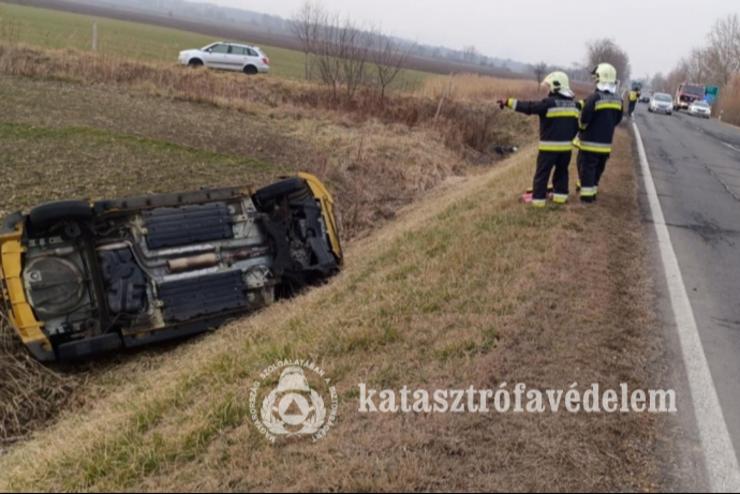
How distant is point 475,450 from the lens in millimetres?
2666

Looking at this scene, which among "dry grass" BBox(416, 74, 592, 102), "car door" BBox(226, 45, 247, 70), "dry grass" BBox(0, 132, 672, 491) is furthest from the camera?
"car door" BBox(226, 45, 247, 70)

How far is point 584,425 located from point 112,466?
2335mm

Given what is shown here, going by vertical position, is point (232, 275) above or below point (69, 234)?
below

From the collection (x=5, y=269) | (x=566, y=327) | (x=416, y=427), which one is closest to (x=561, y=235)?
(x=566, y=327)

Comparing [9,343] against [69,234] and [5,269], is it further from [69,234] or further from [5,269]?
[69,234]

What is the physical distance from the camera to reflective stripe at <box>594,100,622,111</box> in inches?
279

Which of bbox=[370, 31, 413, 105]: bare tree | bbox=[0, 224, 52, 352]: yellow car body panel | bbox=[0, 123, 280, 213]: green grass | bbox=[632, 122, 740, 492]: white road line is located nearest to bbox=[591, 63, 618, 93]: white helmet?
bbox=[632, 122, 740, 492]: white road line

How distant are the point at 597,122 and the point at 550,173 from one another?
3.07 feet

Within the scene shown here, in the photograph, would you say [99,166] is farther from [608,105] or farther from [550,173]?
[608,105]

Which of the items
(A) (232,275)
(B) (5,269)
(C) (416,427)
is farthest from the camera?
(A) (232,275)

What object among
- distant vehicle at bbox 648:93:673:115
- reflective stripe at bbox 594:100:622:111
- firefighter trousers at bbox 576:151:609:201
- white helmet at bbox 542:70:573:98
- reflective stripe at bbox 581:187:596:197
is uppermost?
distant vehicle at bbox 648:93:673:115

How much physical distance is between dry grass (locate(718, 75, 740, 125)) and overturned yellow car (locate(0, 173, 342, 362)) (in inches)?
1625

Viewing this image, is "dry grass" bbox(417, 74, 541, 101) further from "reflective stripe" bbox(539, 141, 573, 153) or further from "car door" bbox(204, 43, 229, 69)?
"reflective stripe" bbox(539, 141, 573, 153)

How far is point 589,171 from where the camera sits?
7293 millimetres
